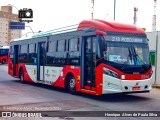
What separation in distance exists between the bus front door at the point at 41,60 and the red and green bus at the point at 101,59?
4.74ft

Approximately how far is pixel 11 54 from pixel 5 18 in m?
96.7

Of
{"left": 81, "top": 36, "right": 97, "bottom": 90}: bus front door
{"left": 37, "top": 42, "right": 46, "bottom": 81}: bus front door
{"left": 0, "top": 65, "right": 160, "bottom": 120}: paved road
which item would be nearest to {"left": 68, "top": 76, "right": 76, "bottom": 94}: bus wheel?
{"left": 0, "top": 65, "right": 160, "bottom": 120}: paved road

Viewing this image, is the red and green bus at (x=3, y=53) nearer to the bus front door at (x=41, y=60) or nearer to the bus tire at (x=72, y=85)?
the bus front door at (x=41, y=60)

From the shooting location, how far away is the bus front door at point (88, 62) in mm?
13758

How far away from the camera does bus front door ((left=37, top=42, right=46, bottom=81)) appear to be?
1861cm

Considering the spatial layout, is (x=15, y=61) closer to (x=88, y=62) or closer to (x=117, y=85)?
(x=88, y=62)

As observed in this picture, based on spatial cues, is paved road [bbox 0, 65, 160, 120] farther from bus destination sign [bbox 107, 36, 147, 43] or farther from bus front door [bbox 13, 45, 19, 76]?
bus front door [bbox 13, 45, 19, 76]

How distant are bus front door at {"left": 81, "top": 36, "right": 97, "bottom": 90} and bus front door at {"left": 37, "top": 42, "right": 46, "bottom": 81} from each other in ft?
15.1

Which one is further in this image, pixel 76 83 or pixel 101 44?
pixel 76 83

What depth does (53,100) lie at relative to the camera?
13.4 m

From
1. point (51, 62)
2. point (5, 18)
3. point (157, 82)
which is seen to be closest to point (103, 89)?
point (51, 62)

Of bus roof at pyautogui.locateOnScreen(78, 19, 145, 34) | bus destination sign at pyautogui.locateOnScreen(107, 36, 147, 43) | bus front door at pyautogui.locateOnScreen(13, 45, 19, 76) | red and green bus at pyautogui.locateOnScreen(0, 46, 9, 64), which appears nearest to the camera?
bus destination sign at pyautogui.locateOnScreen(107, 36, 147, 43)

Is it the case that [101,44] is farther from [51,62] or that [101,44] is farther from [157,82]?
[157,82]

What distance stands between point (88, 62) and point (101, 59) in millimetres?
1132
